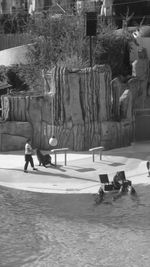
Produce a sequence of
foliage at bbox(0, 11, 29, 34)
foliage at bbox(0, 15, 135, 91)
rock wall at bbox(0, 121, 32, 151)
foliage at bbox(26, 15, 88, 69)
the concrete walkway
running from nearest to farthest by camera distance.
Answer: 1. the concrete walkway
2. rock wall at bbox(0, 121, 32, 151)
3. foliage at bbox(26, 15, 88, 69)
4. foliage at bbox(0, 15, 135, 91)
5. foliage at bbox(0, 11, 29, 34)

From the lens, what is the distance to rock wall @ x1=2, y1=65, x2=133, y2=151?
20.4 meters

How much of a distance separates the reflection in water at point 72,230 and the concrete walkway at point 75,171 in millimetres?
781

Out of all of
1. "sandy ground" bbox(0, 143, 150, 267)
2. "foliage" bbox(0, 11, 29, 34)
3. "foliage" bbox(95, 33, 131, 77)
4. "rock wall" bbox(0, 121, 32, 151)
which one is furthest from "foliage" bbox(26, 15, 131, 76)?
"sandy ground" bbox(0, 143, 150, 267)

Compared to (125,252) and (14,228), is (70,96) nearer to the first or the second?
(14,228)

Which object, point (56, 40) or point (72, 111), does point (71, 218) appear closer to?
point (72, 111)

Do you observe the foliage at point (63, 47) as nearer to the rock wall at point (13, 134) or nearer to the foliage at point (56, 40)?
the foliage at point (56, 40)

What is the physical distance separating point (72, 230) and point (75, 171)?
5.77 m

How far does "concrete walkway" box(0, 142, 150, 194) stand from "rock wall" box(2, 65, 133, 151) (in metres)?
0.75

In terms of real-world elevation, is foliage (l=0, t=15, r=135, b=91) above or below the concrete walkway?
above

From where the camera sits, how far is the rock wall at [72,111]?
20406 mm

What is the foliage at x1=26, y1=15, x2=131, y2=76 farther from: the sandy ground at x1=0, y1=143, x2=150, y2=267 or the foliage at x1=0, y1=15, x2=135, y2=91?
the sandy ground at x1=0, y1=143, x2=150, y2=267

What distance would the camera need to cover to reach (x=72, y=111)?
20406mm

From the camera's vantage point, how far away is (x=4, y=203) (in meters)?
13.8

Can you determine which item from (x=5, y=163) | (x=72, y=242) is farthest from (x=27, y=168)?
(x=72, y=242)
